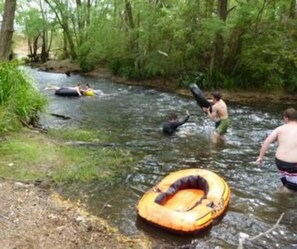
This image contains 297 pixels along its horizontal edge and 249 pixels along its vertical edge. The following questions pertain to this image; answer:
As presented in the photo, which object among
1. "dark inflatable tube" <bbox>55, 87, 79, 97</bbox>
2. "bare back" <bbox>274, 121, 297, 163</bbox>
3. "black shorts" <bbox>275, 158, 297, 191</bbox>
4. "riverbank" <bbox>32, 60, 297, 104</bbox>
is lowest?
"riverbank" <bbox>32, 60, 297, 104</bbox>

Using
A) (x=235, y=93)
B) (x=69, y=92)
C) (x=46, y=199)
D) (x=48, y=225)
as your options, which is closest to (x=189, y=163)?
(x=46, y=199)

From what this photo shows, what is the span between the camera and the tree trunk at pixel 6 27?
10359mm

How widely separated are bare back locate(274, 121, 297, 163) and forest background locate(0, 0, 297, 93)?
11.8m

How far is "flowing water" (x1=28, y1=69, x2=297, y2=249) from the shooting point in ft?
18.4

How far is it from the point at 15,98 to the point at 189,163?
4.08 m

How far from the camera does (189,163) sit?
8703mm

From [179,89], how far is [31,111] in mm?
11344

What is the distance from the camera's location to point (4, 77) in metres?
9.30

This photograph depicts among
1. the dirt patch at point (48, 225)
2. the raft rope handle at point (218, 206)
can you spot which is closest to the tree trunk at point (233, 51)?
the raft rope handle at point (218, 206)

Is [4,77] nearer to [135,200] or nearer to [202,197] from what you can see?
[135,200]

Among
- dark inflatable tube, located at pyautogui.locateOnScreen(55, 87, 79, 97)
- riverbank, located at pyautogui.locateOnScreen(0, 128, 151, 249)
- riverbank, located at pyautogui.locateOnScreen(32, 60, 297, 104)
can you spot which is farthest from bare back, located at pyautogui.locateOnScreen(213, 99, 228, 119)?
dark inflatable tube, located at pyautogui.locateOnScreen(55, 87, 79, 97)

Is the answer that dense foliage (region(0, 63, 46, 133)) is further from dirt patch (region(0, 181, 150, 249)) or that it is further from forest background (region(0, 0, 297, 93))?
forest background (region(0, 0, 297, 93))

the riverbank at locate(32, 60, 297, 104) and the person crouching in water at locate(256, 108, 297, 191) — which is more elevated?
the person crouching in water at locate(256, 108, 297, 191)

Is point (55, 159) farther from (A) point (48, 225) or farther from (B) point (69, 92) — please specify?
(B) point (69, 92)
